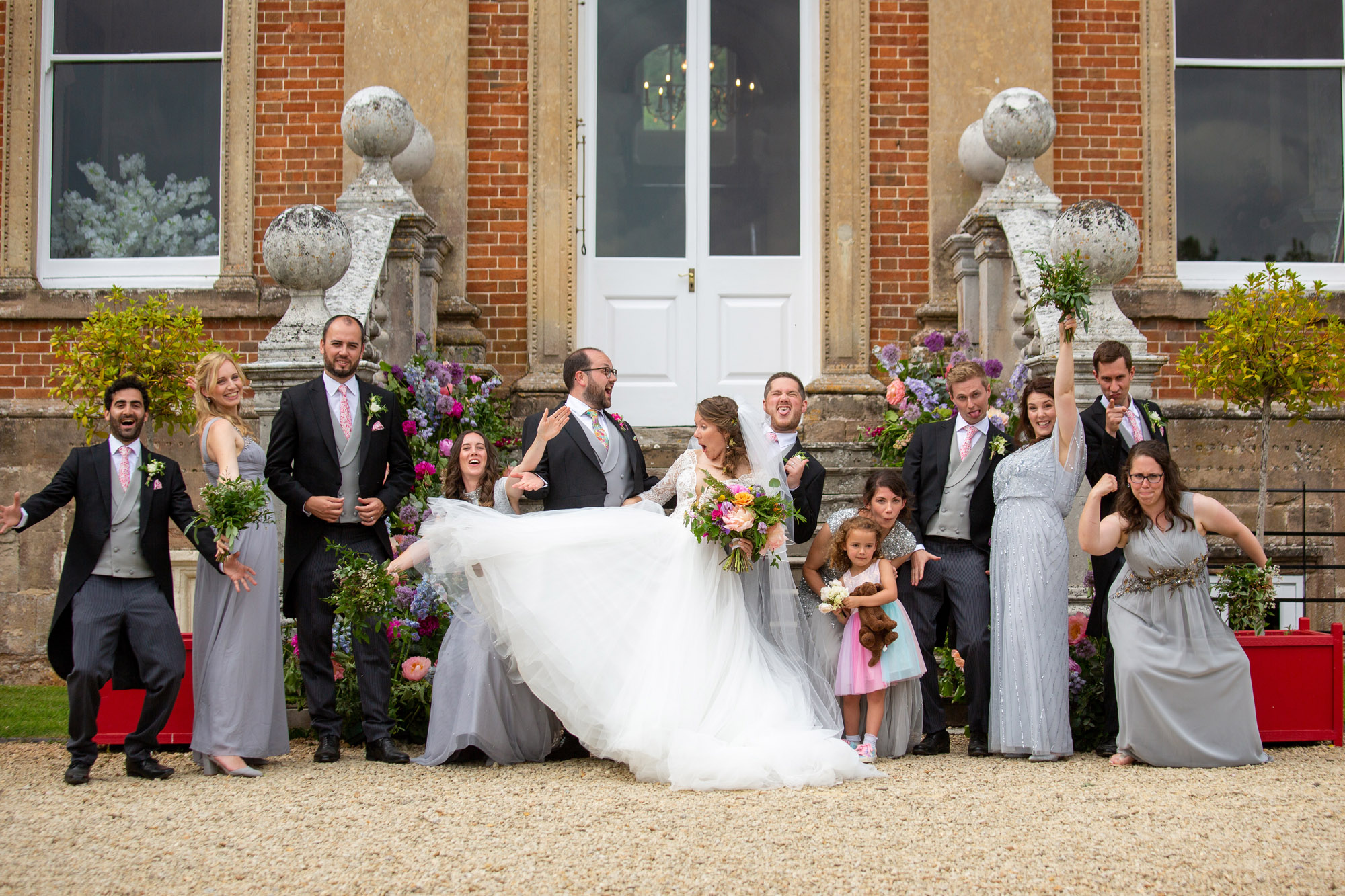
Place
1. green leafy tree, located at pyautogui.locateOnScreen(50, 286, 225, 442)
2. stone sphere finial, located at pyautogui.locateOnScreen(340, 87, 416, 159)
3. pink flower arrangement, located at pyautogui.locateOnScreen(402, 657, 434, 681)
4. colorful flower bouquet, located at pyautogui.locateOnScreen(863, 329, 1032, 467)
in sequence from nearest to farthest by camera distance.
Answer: pink flower arrangement, located at pyautogui.locateOnScreen(402, 657, 434, 681), green leafy tree, located at pyautogui.locateOnScreen(50, 286, 225, 442), colorful flower bouquet, located at pyautogui.locateOnScreen(863, 329, 1032, 467), stone sphere finial, located at pyautogui.locateOnScreen(340, 87, 416, 159)

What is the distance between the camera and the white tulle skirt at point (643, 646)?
4.77 meters

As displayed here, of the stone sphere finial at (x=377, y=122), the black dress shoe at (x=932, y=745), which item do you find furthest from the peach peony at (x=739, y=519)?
the stone sphere finial at (x=377, y=122)

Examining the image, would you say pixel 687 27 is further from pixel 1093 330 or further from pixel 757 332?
pixel 1093 330

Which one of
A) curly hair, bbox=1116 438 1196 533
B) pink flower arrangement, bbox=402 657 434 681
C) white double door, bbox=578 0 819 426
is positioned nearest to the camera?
curly hair, bbox=1116 438 1196 533

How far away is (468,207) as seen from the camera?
871cm

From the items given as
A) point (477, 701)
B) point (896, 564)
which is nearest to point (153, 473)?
point (477, 701)

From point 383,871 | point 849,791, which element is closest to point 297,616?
point 383,871

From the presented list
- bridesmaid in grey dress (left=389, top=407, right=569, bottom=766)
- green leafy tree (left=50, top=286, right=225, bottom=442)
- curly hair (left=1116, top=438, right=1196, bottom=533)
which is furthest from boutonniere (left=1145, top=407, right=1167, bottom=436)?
green leafy tree (left=50, top=286, right=225, bottom=442)

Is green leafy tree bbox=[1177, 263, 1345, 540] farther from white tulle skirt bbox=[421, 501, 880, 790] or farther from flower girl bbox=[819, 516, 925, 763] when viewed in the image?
white tulle skirt bbox=[421, 501, 880, 790]

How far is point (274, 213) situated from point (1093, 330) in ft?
18.7

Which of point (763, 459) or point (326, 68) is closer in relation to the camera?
point (763, 459)

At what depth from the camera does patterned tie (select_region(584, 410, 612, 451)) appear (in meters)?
6.02

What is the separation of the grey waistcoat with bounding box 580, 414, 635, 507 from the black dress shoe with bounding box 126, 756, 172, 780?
2298 mm

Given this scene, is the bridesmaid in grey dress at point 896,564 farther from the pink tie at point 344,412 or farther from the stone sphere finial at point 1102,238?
the pink tie at point 344,412
